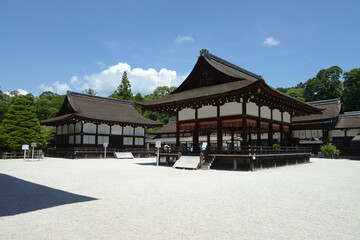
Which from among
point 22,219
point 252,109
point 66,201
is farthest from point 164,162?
point 22,219

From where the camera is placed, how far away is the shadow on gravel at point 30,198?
271 inches

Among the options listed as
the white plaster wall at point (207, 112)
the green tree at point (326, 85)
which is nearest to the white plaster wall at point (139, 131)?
the white plaster wall at point (207, 112)

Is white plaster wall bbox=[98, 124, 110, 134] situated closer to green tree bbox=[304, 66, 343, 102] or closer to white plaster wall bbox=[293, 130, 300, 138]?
white plaster wall bbox=[293, 130, 300, 138]

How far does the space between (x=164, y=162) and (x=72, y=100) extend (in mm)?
21189

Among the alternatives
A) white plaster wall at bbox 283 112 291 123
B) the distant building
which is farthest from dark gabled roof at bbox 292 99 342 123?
the distant building

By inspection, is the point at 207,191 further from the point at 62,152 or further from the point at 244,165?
the point at 62,152

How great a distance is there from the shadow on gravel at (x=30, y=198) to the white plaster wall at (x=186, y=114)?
1408 cm

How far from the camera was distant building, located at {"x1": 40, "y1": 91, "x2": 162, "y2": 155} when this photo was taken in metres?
35.3

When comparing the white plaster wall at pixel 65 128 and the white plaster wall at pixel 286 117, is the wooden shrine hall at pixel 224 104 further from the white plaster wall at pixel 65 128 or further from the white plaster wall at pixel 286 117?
the white plaster wall at pixel 65 128

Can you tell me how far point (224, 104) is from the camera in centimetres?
2020

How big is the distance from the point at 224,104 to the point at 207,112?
67.2 inches

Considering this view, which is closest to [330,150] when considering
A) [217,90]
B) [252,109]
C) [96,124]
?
[252,109]

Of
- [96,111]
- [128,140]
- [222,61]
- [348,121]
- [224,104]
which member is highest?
[222,61]

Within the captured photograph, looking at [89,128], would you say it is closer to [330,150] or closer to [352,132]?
[330,150]
